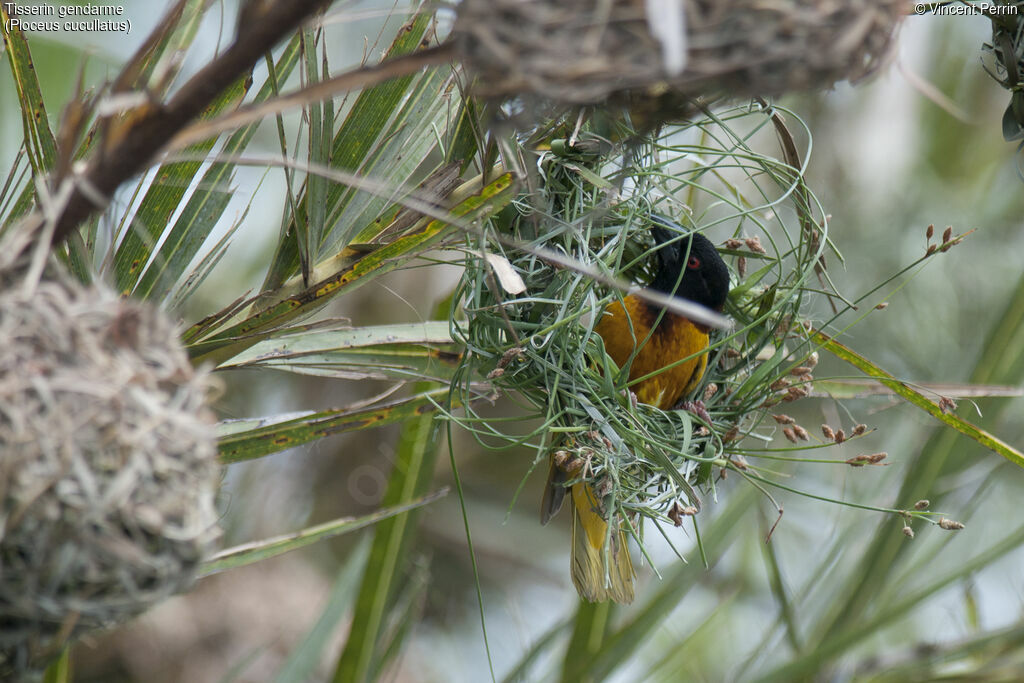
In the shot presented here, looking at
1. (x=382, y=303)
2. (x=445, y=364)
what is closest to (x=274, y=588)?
(x=382, y=303)

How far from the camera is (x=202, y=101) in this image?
0.85 metres

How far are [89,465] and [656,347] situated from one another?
1681 mm

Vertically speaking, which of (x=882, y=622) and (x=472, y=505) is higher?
(x=882, y=622)

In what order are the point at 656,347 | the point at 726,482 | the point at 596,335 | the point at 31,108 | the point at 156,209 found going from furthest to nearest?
the point at 726,482 → the point at 656,347 → the point at 596,335 → the point at 156,209 → the point at 31,108

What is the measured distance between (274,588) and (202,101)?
3.54m

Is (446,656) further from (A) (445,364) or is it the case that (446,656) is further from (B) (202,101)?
(B) (202,101)

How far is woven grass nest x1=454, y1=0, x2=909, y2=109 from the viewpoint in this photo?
2.87 ft

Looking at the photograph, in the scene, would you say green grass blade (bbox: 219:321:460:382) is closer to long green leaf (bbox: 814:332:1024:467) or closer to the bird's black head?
the bird's black head

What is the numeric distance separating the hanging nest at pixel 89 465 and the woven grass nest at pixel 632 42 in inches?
18.2

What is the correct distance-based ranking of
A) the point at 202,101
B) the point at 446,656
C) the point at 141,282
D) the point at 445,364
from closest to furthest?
1. the point at 202,101
2. the point at 141,282
3. the point at 445,364
4. the point at 446,656

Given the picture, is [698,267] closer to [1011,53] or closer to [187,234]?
[1011,53]

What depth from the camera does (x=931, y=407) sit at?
175 cm

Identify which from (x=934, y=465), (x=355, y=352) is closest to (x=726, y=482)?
(x=934, y=465)

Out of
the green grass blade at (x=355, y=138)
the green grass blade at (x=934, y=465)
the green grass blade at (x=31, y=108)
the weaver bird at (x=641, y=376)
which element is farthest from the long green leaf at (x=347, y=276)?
the green grass blade at (x=934, y=465)
